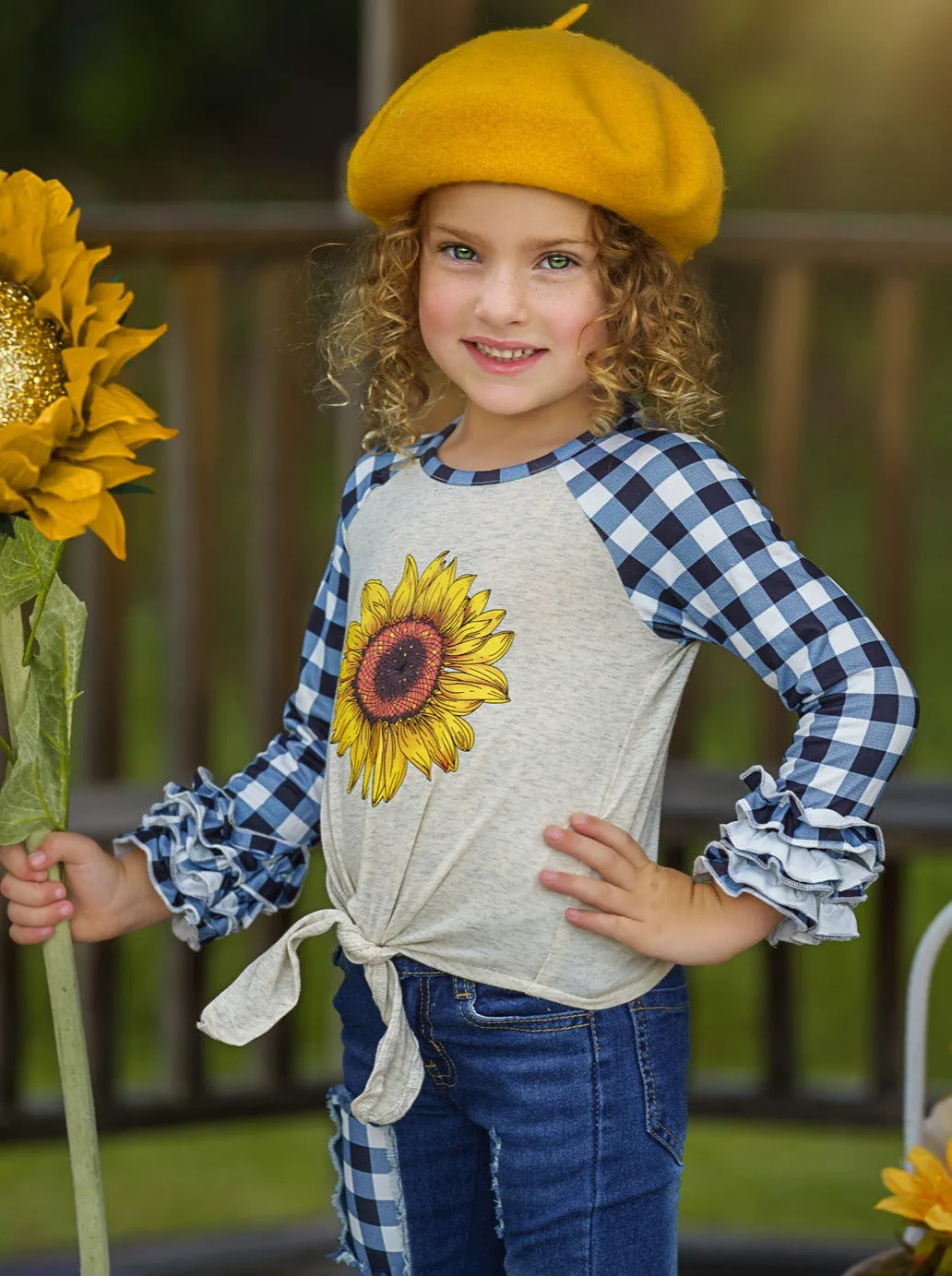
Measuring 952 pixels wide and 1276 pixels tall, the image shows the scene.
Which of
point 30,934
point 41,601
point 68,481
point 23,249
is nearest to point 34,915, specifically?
point 30,934

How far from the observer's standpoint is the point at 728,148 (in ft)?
20.5

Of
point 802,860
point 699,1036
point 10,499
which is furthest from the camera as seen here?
point 699,1036

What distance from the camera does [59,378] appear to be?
1.09 m

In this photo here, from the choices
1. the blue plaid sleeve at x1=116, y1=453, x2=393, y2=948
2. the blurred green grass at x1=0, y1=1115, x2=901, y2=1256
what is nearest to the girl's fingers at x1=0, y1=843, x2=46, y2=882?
the blue plaid sleeve at x1=116, y1=453, x2=393, y2=948

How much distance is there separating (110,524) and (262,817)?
0.38 metres

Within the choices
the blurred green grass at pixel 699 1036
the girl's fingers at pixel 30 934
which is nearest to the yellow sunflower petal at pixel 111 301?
the girl's fingers at pixel 30 934

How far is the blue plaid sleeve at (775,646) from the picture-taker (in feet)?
3.77

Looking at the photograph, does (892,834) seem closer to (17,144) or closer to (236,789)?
(236,789)

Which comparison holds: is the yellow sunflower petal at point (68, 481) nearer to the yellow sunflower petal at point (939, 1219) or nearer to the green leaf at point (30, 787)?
the green leaf at point (30, 787)

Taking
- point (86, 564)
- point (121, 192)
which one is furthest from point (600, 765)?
point (121, 192)

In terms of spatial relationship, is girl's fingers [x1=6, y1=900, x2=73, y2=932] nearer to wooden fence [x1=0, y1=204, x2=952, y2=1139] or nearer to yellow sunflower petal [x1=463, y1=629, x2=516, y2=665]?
yellow sunflower petal [x1=463, y1=629, x2=516, y2=665]

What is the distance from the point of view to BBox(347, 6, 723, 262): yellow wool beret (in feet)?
3.85

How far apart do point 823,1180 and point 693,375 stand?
1.94 meters

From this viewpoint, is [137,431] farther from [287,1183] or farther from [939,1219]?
[287,1183]
